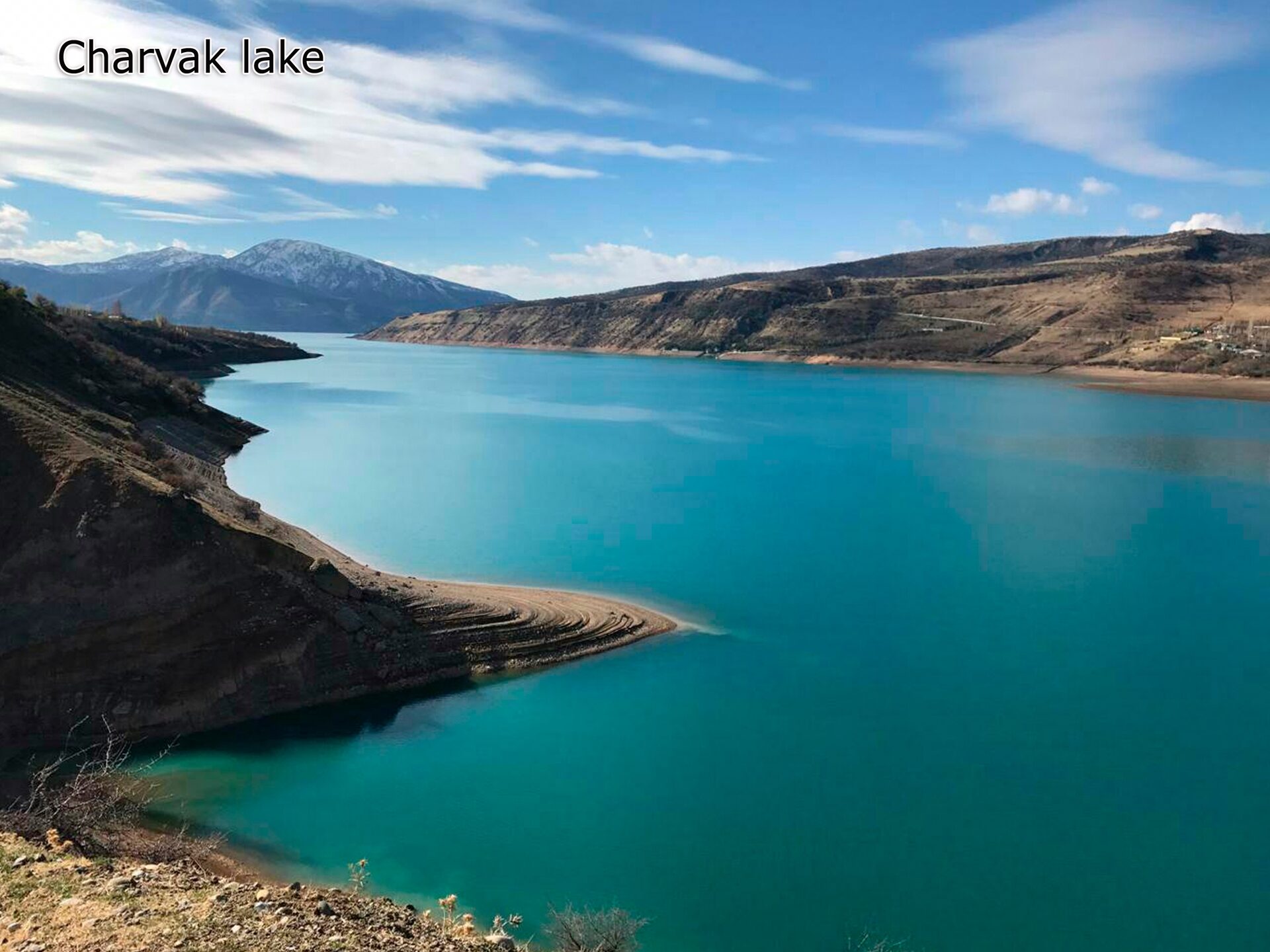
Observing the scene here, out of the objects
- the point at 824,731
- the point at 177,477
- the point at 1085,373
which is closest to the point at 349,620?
the point at 177,477

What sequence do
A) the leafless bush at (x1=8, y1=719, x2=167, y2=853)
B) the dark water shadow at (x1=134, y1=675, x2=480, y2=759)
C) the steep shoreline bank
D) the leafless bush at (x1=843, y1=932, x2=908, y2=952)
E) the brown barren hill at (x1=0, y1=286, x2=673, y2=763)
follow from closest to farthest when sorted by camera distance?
the leafless bush at (x1=843, y1=932, x2=908, y2=952) < the leafless bush at (x1=8, y1=719, x2=167, y2=853) < the dark water shadow at (x1=134, y1=675, x2=480, y2=759) < the brown barren hill at (x1=0, y1=286, x2=673, y2=763) < the steep shoreline bank

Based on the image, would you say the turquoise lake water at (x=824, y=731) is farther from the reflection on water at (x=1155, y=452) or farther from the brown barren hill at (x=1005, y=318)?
the brown barren hill at (x=1005, y=318)

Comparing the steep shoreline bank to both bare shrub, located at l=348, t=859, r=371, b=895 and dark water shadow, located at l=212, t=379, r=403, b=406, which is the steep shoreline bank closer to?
dark water shadow, located at l=212, t=379, r=403, b=406

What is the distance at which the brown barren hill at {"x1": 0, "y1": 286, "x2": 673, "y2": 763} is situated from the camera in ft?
63.2

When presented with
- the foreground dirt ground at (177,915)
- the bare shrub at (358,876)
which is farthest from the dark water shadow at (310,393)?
the foreground dirt ground at (177,915)

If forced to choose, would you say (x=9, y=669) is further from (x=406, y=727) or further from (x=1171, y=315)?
(x=1171, y=315)

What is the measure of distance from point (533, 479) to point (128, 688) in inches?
1170

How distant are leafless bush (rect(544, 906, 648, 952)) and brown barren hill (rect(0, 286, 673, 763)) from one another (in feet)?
33.9

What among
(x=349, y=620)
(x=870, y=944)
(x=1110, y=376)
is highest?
(x=1110, y=376)

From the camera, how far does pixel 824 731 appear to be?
20000 millimetres

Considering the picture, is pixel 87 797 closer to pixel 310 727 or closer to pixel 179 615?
pixel 310 727

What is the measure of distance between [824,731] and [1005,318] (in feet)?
456

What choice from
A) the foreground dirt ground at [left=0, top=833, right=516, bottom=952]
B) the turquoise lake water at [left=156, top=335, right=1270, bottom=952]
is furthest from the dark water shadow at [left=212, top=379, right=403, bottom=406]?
the foreground dirt ground at [left=0, top=833, right=516, bottom=952]

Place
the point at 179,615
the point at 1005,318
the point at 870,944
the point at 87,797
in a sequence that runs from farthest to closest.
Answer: the point at 1005,318 → the point at 179,615 → the point at 87,797 → the point at 870,944
